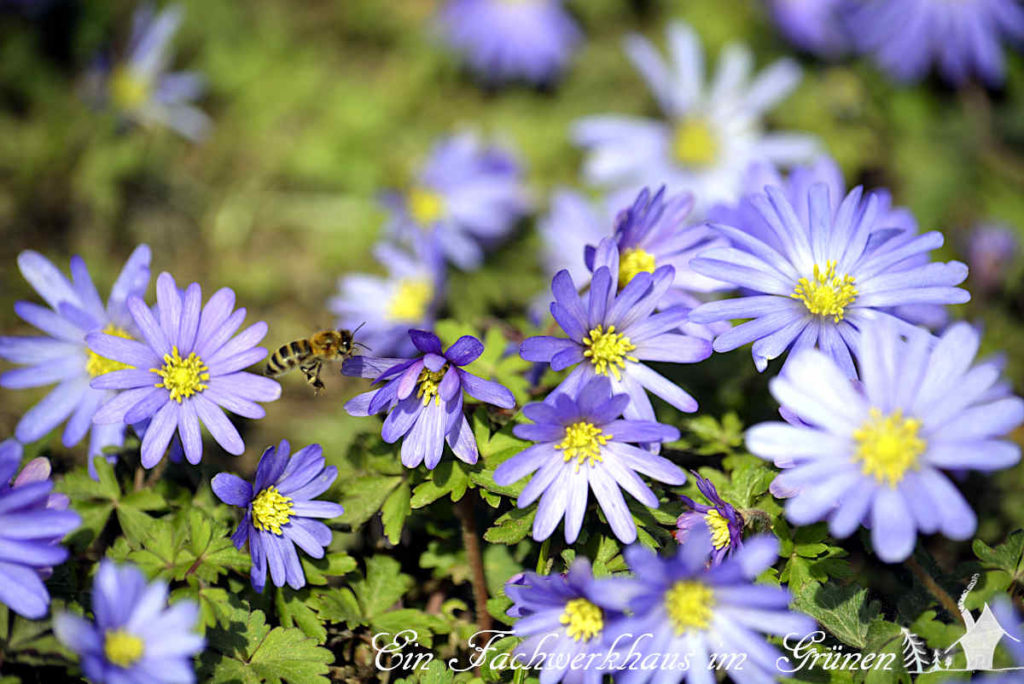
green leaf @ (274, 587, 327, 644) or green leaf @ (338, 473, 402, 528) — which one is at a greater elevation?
green leaf @ (338, 473, 402, 528)

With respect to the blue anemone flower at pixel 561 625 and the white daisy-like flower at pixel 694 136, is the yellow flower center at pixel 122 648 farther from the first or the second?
the white daisy-like flower at pixel 694 136

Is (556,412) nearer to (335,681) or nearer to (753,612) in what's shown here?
(753,612)

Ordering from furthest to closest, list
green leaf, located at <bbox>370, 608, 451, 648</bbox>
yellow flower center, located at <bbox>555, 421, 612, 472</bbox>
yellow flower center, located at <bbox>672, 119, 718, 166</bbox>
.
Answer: yellow flower center, located at <bbox>672, 119, 718, 166</bbox>, green leaf, located at <bbox>370, 608, 451, 648</bbox>, yellow flower center, located at <bbox>555, 421, 612, 472</bbox>

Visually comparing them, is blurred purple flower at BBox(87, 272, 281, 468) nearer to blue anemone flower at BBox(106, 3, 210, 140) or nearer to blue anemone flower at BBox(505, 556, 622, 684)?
blue anemone flower at BBox(505, 556, 622, 684)

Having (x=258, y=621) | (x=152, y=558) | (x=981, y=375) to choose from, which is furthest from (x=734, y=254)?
(x=152, y=558)

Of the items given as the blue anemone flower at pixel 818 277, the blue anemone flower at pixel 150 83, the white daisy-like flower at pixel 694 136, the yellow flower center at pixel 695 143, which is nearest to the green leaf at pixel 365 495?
the blue anemone flower at pixel 818 277

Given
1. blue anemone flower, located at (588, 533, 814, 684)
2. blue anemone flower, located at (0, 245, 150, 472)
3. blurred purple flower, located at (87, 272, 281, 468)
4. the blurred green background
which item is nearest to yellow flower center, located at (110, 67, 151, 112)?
the blurred green background
